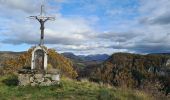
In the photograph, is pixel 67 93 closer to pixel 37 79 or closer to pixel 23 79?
pixel 37 79

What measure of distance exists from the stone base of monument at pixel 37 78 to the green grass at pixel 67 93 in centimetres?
63

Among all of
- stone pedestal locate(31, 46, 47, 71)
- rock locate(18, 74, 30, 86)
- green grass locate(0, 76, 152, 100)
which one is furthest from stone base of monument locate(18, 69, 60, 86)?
stone pedestal locate(31, 46, 47, 71)

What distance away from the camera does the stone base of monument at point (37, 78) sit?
22844 mm

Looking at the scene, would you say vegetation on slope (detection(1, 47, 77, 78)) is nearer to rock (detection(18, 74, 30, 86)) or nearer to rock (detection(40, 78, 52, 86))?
rock (detection(18, 74, 30, 86))

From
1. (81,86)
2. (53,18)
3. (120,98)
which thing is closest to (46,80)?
(81,86)

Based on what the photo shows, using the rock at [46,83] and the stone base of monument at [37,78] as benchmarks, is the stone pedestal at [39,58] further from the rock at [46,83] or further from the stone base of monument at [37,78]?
the rock at [46,83]

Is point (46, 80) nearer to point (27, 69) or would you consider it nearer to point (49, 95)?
point (27, 69)

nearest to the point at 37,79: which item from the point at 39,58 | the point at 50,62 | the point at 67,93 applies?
the point at 39,58

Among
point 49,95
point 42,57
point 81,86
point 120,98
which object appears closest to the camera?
point 120,98

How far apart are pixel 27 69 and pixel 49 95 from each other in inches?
191

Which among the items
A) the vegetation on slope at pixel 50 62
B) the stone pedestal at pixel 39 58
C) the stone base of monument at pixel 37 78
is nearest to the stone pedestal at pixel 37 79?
the stone base of monument at pixel 37 78

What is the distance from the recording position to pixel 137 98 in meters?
17.9

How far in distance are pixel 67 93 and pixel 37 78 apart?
4313 millimetres

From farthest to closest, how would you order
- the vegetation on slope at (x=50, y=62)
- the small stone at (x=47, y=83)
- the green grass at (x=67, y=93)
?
the vegetation on slope at (x=50, y=62)
the small stone at (x=47, y=83)
the green grass at (x=67, y=93)
